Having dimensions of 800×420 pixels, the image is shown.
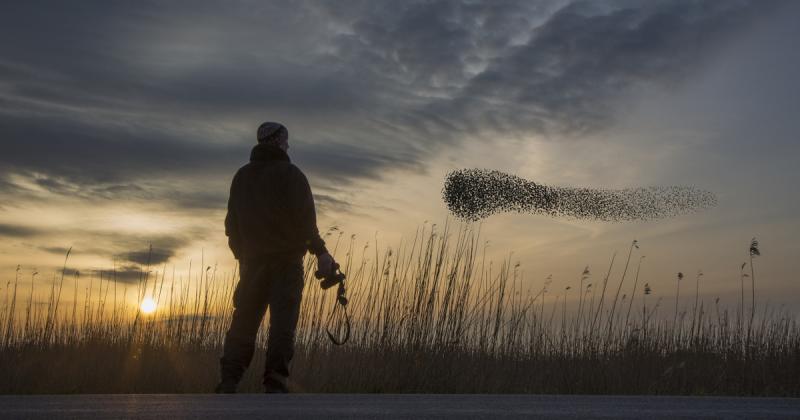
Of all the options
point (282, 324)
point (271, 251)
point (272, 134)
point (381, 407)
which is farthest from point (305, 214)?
point (381, 407)

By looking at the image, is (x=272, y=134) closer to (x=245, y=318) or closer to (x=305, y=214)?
(x=305, y=214)

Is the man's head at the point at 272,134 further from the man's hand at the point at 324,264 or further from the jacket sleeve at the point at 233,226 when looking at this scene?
the man's hand at the point at 324,264

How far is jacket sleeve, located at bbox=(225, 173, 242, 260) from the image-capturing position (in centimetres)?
622

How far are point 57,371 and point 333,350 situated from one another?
2854 mm

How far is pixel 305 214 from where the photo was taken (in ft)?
19.2

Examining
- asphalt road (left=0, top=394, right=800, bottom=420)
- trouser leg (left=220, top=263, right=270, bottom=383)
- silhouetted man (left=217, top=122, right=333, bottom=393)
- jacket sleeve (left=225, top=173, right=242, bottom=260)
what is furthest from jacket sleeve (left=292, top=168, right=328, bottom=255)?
asphalt road (left=0, top=394, right=800, bottom=420)

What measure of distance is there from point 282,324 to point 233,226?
3.20ft

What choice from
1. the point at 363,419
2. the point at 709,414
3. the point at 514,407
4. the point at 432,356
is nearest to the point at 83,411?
the point at 363,419

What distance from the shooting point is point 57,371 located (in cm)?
827

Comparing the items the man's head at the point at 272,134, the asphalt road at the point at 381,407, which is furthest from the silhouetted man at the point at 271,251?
the asphalt road at the point at 381,407

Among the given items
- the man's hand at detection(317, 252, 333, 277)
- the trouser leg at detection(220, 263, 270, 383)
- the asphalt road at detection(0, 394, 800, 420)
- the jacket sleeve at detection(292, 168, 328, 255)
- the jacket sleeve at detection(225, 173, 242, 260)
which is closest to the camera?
the asphalt road at detection(0, 394, 800, 420)

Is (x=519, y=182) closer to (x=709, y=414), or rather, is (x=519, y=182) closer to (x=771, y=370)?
(x=771, y=370)

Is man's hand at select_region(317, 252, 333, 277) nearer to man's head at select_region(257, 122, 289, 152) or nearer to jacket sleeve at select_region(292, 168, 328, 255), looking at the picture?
jacket sleeve at select_region(292, 168, 328, 255)

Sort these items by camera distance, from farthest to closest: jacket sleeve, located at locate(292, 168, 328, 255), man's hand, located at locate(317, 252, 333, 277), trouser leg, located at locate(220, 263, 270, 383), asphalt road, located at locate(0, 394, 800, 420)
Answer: trouser leg, located at locate(220, 263, 270, 383)
jacket sleeve, located at locate(292, 168, 328, 255)
man's hand, located at locate(317, 252, 333, 277)
asphalt road, located at locate(0, 394, 800, 420)
